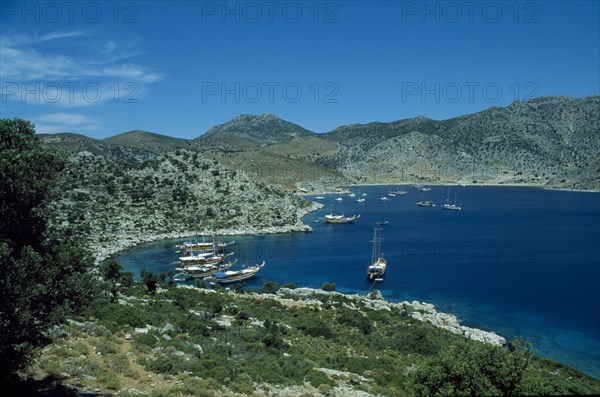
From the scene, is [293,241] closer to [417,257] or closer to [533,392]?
[417,257]

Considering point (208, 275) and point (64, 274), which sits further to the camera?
point (208, 275)

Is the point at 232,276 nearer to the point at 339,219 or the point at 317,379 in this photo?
the point at 317,379

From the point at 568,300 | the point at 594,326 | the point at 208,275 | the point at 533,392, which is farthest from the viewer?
the point at 208,275

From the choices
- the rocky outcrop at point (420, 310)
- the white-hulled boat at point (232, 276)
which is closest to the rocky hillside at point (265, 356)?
the rocky outcrop at point (420, 310)

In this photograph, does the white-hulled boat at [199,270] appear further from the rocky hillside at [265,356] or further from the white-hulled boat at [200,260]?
the rocky hillside at [265,356]

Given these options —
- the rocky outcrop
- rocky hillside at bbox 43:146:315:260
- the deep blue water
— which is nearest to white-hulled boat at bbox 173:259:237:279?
the deep blue water

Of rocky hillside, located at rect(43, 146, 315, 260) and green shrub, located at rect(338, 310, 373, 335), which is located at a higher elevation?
rocky hillside, located at rect(43, 146, 315, 260)

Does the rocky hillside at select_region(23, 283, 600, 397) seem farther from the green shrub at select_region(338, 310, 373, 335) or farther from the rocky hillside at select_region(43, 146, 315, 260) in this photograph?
the rocky hillside at select_region(43, 146, 315, 260)

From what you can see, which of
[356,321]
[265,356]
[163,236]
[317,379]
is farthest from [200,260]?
[317,379]

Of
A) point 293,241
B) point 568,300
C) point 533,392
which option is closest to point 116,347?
point 533,392
